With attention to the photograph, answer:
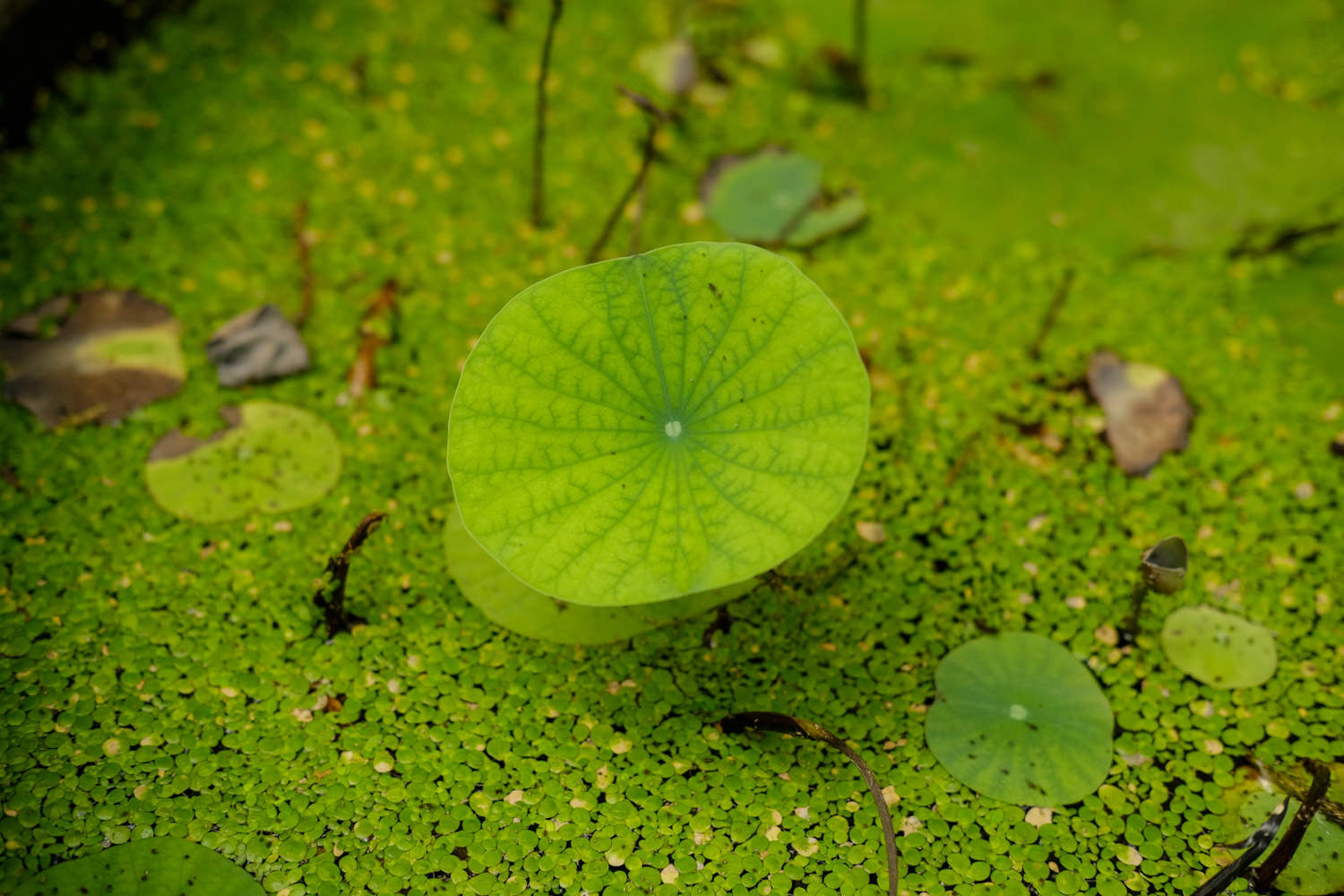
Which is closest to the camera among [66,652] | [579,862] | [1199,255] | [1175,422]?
[579,862]

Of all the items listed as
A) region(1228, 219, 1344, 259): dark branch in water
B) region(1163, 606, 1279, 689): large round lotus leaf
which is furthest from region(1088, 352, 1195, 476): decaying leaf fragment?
region(1228, 219, 1344, 259): dark branch in water

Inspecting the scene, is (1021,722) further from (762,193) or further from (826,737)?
(762,193)

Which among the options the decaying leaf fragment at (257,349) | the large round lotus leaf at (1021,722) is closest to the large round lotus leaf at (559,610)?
the large round lotus leaf at (1021,722)

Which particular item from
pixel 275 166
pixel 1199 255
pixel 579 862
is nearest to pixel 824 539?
pixel 579 862

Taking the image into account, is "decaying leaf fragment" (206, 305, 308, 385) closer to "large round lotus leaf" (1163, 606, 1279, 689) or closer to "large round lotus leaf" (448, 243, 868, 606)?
"large round lotus leaf" (448, 243, 868, 606)

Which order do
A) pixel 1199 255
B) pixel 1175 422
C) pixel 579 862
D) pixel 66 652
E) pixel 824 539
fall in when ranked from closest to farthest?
pixel 579 862 < pixel 66 652 < pixel 824 539 < pixel 1175 422 < pixel 1199 255

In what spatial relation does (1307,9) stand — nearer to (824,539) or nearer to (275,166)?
(824,539)
